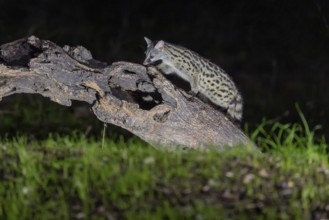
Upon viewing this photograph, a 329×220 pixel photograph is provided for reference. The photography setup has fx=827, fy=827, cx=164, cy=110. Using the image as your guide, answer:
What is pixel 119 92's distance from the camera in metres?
7.57

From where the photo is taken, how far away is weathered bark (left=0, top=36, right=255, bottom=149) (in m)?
7.43

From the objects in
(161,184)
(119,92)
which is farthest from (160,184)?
(119,92)

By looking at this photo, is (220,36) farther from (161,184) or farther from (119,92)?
(161,184)

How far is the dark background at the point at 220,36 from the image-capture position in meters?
13.0

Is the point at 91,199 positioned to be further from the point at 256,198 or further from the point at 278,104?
the point at 278,104

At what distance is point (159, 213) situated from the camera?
5984mm

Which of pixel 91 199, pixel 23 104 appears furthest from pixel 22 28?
pixel 91 199

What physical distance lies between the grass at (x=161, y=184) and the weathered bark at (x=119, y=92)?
34 cm

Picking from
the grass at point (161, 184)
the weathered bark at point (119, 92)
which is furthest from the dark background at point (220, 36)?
the grass at point (161, 184)

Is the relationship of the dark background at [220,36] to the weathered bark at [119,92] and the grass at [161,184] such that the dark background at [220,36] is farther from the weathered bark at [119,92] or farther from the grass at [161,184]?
the grass at [161,184]

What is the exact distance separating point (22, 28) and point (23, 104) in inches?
154

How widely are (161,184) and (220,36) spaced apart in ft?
35.0

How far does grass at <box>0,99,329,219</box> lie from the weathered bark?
0.34 m

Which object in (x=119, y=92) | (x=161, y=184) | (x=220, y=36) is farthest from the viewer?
(x=220, y=36)
